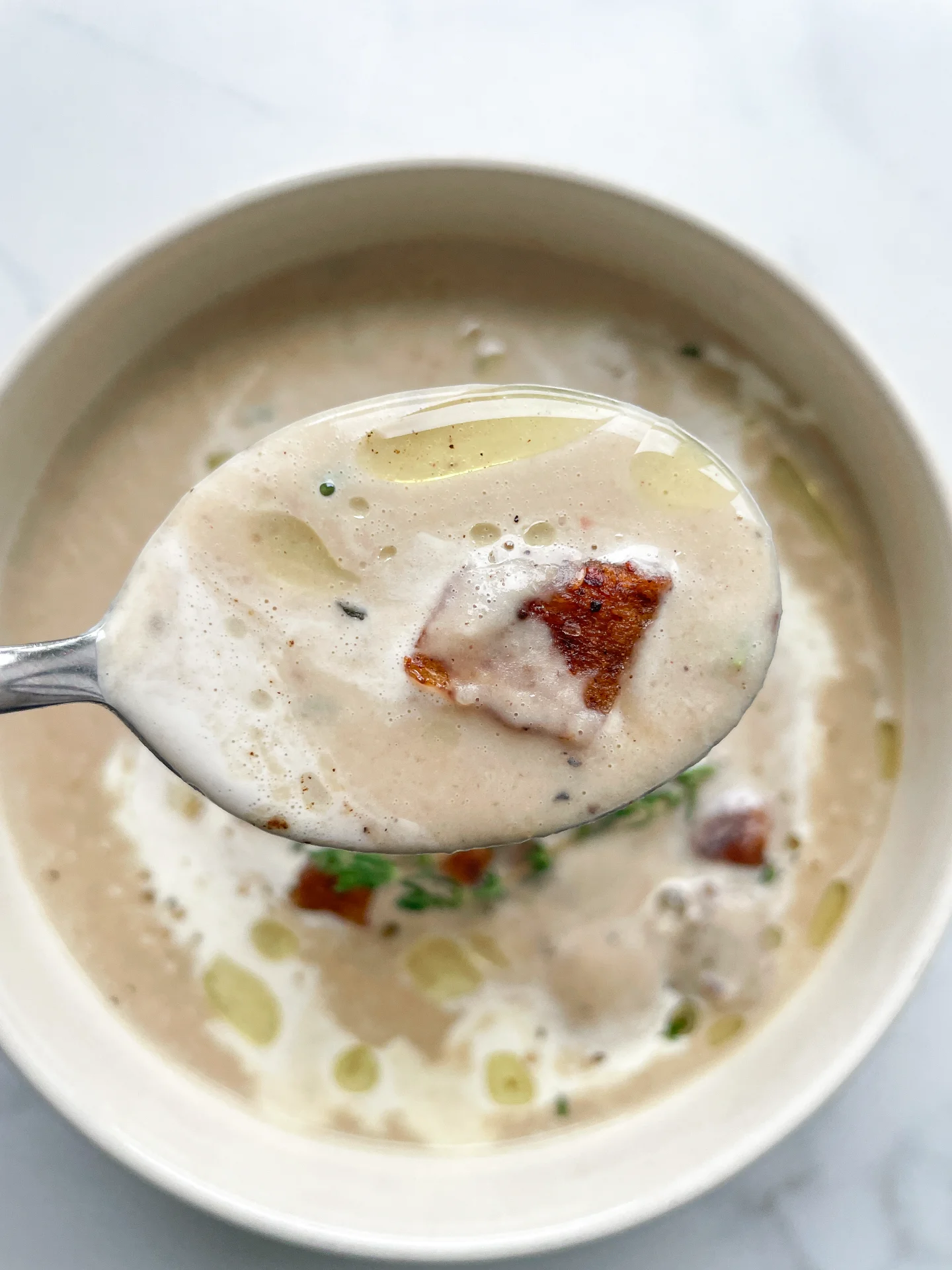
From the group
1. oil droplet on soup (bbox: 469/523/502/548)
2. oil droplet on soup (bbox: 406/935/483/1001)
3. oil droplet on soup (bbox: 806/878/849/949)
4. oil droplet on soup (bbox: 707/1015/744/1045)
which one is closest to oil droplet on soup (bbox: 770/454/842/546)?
oil droplet on soup (bbox: 806/878/849/949)

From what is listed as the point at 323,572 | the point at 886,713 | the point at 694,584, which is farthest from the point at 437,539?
the point at 886,713

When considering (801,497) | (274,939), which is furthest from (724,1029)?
(801,497)

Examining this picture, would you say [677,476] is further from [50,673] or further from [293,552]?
[50,673]

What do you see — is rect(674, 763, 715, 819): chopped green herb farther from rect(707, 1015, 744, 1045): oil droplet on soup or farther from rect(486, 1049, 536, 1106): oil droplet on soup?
rect(486, 1049, 536, 1106): oil droplet on soup

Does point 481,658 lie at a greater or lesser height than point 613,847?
lesser

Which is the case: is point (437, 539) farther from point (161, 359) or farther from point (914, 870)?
point (914, 870)

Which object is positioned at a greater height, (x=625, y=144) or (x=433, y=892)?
(x=625, y=144)

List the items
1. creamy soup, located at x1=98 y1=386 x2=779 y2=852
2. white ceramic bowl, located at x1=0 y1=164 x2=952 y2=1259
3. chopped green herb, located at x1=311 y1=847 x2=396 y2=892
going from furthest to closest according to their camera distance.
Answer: chopped green herb, located at x1=311 y1=847 x2=396 y2=892, white ceramic bowl, located at x1=0 y1=164 x2=952 y2=1259, creamy soup, located at x1=98 y1=386 x2=779 y2=852
